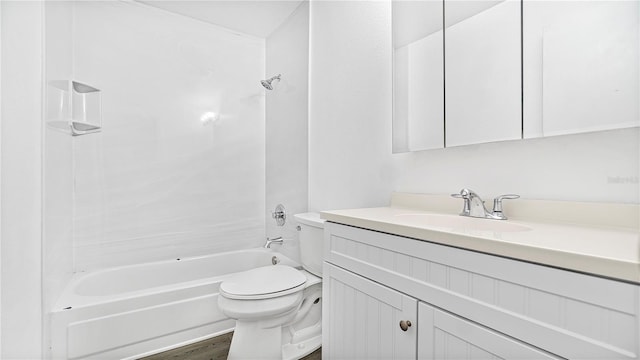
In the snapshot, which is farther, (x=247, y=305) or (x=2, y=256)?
(x=247, y=305)

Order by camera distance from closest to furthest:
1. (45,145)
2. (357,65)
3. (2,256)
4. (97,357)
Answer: (2,256)
(45,145)
(97,357)
(357,65)

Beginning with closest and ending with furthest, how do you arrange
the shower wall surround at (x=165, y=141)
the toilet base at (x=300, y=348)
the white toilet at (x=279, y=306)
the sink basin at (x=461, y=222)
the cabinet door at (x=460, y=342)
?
the cabinet door at (x=460, y=342) → the sink basin at (x=461, y=222) → the white toilet at (x=279, y=306) → the toilet base at (x=300, y=348) → the shower wall surround at (x=165, y=141)

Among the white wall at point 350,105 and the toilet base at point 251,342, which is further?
the white wall at point 350,105

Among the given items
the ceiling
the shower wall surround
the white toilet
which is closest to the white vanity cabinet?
the white toilet

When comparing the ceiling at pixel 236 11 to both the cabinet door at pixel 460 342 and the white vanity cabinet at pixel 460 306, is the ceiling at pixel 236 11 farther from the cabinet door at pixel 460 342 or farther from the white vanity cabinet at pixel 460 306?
the cabinet door at pixel 460 342

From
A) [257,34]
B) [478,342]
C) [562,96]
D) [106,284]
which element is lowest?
[106,284]

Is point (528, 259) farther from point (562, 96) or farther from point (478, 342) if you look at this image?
point (562, 96)

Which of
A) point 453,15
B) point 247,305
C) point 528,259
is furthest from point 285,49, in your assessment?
point 528,259

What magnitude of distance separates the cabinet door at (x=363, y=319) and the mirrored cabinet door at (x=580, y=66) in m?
0.75

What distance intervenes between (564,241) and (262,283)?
1.30m

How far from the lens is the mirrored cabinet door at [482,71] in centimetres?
105

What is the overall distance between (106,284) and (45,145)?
1083mm

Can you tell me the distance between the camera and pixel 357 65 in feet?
5.74

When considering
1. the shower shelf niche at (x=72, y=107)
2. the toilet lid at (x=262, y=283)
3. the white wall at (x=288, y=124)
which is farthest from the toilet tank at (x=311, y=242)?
the shower shelf niche at (x=72, y=107)
